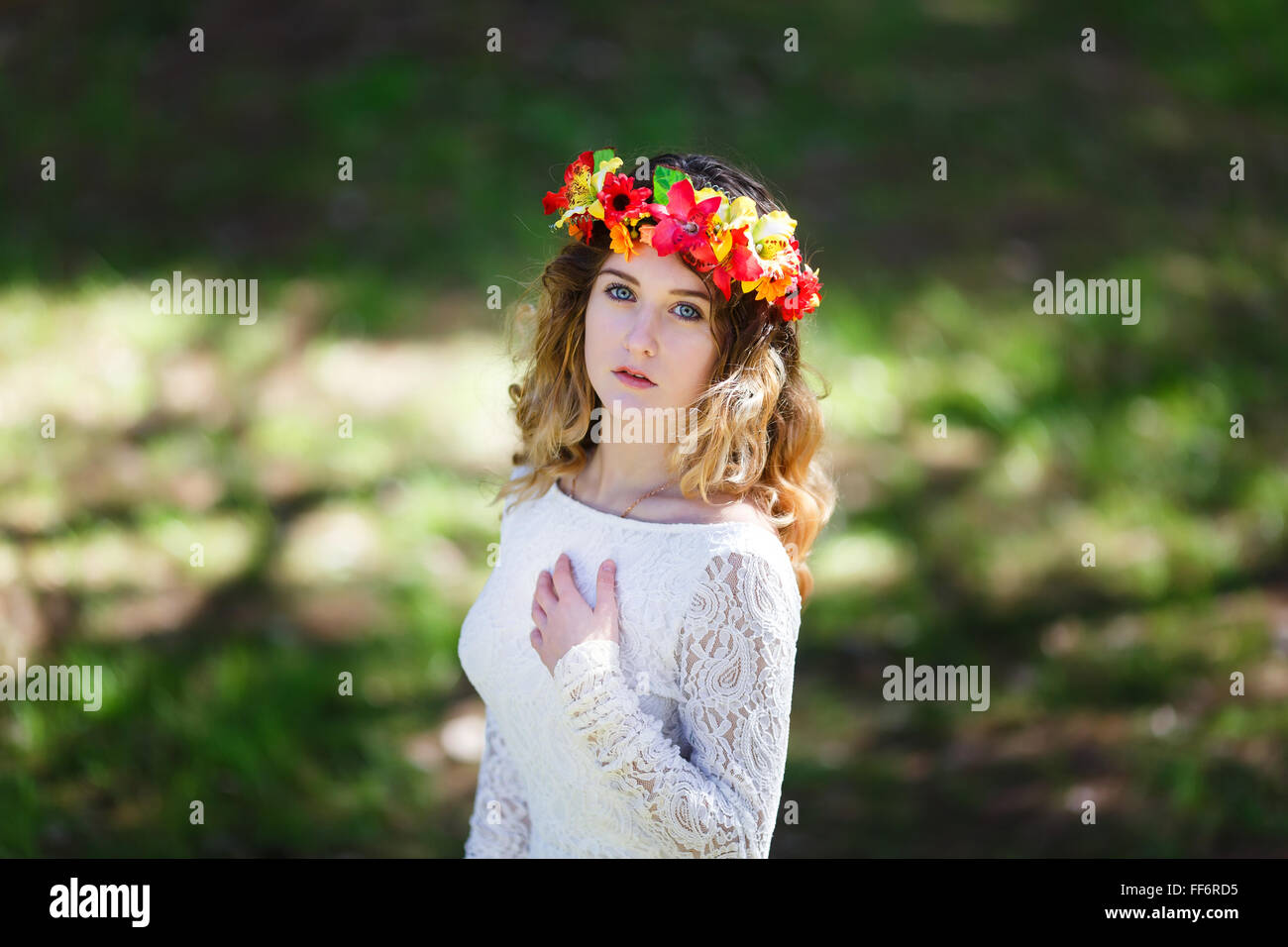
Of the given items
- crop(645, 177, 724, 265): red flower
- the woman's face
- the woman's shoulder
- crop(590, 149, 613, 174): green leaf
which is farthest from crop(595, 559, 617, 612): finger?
crop(590, 149, 613, 174): green leaf

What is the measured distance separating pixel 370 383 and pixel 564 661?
362 cm

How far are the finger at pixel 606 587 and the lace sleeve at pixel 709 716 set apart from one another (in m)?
0.08

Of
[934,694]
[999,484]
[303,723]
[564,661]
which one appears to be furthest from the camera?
[999,484]

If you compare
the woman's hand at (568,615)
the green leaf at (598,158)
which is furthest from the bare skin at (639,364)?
the green leaf at (598,158)

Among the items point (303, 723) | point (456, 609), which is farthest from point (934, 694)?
point (303, 723)

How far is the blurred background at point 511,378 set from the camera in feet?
12.8

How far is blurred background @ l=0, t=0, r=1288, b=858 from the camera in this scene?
389 centimetres

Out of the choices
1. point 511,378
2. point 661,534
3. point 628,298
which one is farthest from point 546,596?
point 511,378

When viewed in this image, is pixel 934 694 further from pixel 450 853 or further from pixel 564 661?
pixel 564 661

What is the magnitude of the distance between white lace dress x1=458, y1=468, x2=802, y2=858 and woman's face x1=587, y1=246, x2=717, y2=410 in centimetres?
24

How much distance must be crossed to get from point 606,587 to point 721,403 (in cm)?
38

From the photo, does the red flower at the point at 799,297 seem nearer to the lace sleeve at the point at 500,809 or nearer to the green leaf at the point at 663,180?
the green leaf at the point at 663,180

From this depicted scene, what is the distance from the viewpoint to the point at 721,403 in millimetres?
2156

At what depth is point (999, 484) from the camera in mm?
5148
